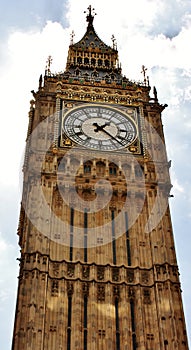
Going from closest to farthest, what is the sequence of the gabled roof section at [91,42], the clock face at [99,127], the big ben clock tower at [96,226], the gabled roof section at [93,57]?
1. the big ben clock tower at [96,226]
2. the clock face at [99,127]
3. the gabled roof section at [93,57]
4. the gabled roof section at [91,42]

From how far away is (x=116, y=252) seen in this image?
101ft

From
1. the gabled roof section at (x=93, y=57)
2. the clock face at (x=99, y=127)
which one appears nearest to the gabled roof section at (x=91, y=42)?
the gabled roof section at (x=93, y=57)

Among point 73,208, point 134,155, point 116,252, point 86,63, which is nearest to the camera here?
point 116,252

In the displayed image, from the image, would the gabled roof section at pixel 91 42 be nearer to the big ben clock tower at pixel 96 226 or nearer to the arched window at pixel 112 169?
the big ben clock tower at pixel 96 226

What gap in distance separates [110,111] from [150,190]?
306 inches

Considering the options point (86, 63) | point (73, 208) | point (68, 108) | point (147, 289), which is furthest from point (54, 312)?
point (86, 63)

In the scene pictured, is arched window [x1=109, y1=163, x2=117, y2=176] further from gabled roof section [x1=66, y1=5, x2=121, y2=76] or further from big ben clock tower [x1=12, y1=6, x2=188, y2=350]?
gabled roof section [x1=66, y1=5, x2=121, y2=76]

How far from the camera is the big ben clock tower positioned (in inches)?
1069

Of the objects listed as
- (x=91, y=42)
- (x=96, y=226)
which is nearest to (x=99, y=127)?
(x=96, y=226)

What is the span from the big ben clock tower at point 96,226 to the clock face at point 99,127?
61 millimetres

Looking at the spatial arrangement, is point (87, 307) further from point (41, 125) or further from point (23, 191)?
point (41, 125)

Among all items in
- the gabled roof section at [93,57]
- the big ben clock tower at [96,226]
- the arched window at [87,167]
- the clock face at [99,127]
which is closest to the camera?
the big ben clock tower at [96,226]

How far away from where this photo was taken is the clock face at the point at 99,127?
37.6m

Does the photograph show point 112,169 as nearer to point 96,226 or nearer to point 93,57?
point 96,226
